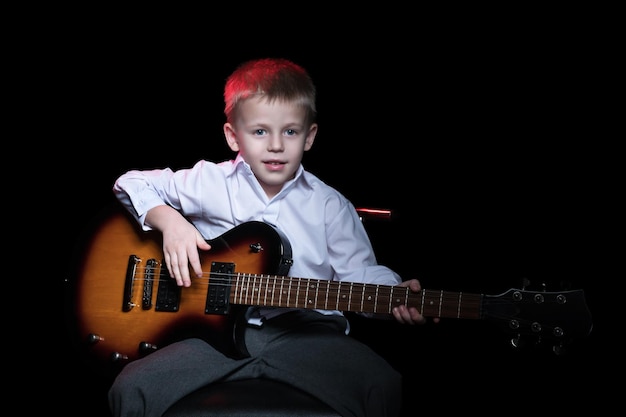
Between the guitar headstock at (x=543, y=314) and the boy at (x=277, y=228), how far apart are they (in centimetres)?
21

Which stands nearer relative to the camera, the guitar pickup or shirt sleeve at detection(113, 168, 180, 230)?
the guitar pickup

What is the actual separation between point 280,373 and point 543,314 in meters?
0.68

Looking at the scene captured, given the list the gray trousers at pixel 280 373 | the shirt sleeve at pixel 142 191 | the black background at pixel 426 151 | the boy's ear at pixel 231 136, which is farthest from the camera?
the black background at pixel 426 151

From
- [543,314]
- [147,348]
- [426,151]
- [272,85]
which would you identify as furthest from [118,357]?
[426,151]

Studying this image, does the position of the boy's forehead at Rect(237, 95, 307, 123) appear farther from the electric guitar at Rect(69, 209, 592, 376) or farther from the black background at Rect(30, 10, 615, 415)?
the black background at Rect(30, 10, 615, 415)

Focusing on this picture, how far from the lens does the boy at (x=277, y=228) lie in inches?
69.6

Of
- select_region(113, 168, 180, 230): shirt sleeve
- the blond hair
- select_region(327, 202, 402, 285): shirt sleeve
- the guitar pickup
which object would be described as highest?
the blond hair

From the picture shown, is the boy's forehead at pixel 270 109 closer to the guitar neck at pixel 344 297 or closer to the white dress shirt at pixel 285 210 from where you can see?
the white dress shirt at pixel 285 210

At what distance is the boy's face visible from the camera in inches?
81.7

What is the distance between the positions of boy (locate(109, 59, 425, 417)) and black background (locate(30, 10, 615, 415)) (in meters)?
0.25

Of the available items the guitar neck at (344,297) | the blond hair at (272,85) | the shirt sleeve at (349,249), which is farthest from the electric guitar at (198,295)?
the blond hair at (272,85)

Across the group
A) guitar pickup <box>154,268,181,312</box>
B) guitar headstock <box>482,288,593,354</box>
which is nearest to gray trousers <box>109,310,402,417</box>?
guitar pickup <box>154,268,181,312</box>

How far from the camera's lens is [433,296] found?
1762 millimetres

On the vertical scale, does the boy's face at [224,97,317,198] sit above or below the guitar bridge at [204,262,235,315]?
above
